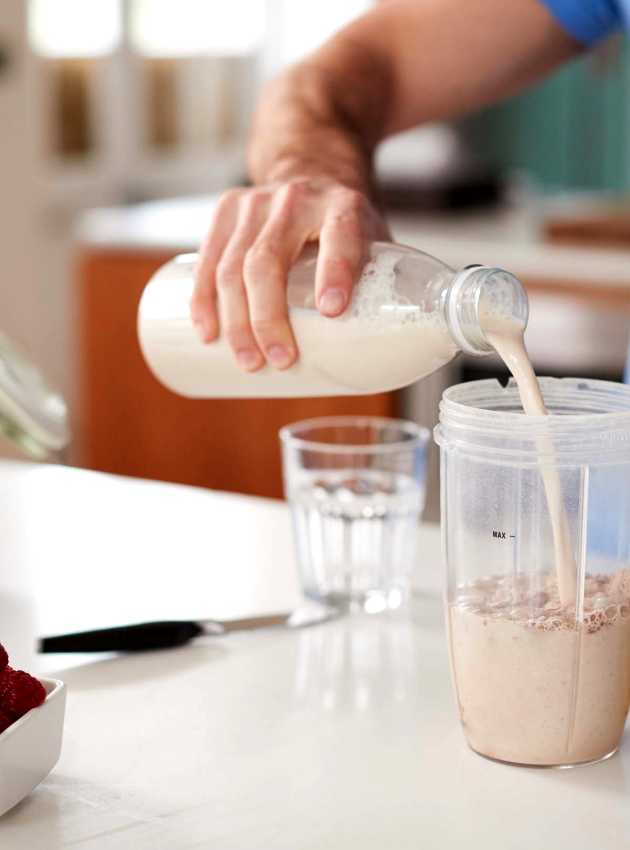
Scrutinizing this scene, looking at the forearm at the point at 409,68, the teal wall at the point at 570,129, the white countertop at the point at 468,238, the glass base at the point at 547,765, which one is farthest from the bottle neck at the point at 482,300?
the teal wall at the point at 570,129

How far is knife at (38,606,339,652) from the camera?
978 millimetres

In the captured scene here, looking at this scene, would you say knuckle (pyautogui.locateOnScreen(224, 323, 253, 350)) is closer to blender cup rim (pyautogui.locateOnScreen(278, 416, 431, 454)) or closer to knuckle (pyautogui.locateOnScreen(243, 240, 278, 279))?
knuckle (pyautogui.locateOnScreen(243, 240, 278, 279))

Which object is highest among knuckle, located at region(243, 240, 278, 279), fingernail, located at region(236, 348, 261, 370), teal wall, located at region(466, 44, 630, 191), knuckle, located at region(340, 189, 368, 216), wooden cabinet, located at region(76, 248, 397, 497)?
teal wall, located at region(466, 44, 630, 191)

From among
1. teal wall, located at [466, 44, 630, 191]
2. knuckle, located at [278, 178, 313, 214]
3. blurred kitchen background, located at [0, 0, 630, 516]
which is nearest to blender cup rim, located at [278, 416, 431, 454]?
knuckle, located at [278, 178, 313, 214]

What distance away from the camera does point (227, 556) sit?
1212mm

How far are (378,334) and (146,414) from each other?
209 centimetres

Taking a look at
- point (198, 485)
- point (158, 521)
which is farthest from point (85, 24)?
point (158, 521)

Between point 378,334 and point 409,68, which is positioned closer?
point 378,334

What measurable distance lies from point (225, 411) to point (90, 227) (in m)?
0.52

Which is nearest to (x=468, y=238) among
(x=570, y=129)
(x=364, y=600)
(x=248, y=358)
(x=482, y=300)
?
(x=364, y=600)

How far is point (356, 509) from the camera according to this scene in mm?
1136

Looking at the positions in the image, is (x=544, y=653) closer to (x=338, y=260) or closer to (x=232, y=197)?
(x=338, y=260)

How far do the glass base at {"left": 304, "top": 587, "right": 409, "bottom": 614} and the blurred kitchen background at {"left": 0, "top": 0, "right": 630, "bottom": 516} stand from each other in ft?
4.41

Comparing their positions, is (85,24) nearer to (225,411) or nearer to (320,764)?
(225,411)
